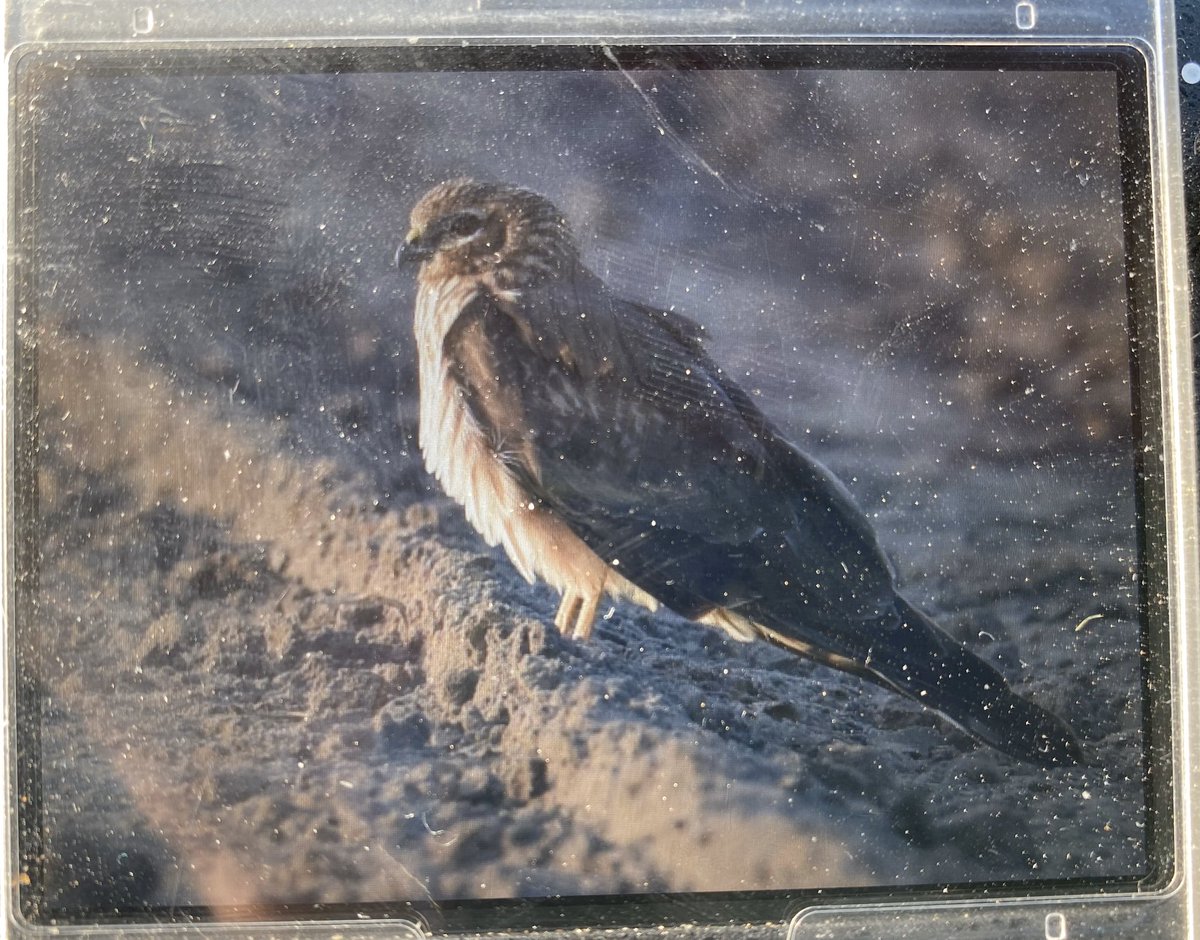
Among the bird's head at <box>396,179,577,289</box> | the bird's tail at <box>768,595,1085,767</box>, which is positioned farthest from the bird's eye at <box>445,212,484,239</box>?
the bird's tail at <box>768,595,1085,767</box>

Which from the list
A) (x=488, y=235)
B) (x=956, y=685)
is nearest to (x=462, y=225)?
(x=488, y=235)

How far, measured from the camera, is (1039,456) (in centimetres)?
62

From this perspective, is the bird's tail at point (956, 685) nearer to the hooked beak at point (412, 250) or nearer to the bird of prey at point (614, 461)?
the bird of prey at point (614, 461)

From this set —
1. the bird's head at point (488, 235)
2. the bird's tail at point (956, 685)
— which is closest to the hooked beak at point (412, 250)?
the bird's head at point (488, 235)

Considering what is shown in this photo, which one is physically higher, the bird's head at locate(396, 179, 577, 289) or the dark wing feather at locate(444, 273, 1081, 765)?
the bird's head at locate(396, 179, 577, 289)

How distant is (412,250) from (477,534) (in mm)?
204

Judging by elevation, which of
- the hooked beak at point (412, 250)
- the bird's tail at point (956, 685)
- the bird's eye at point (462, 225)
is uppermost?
the bird's eye at point (462, 225)

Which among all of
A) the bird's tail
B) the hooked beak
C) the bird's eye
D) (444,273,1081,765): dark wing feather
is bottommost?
the bird's tail

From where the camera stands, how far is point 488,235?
0.61m

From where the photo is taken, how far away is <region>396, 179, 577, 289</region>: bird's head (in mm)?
609

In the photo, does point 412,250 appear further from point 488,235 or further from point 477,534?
point 477,534

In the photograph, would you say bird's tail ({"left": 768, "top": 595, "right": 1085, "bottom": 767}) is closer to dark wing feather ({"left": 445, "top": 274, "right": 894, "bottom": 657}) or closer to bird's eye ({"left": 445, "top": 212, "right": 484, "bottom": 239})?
dark wing feather ({"left": 445, "top": 274, "right": 894, "bottom": 657})

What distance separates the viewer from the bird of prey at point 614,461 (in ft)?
1.98

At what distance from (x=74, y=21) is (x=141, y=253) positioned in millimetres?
181
